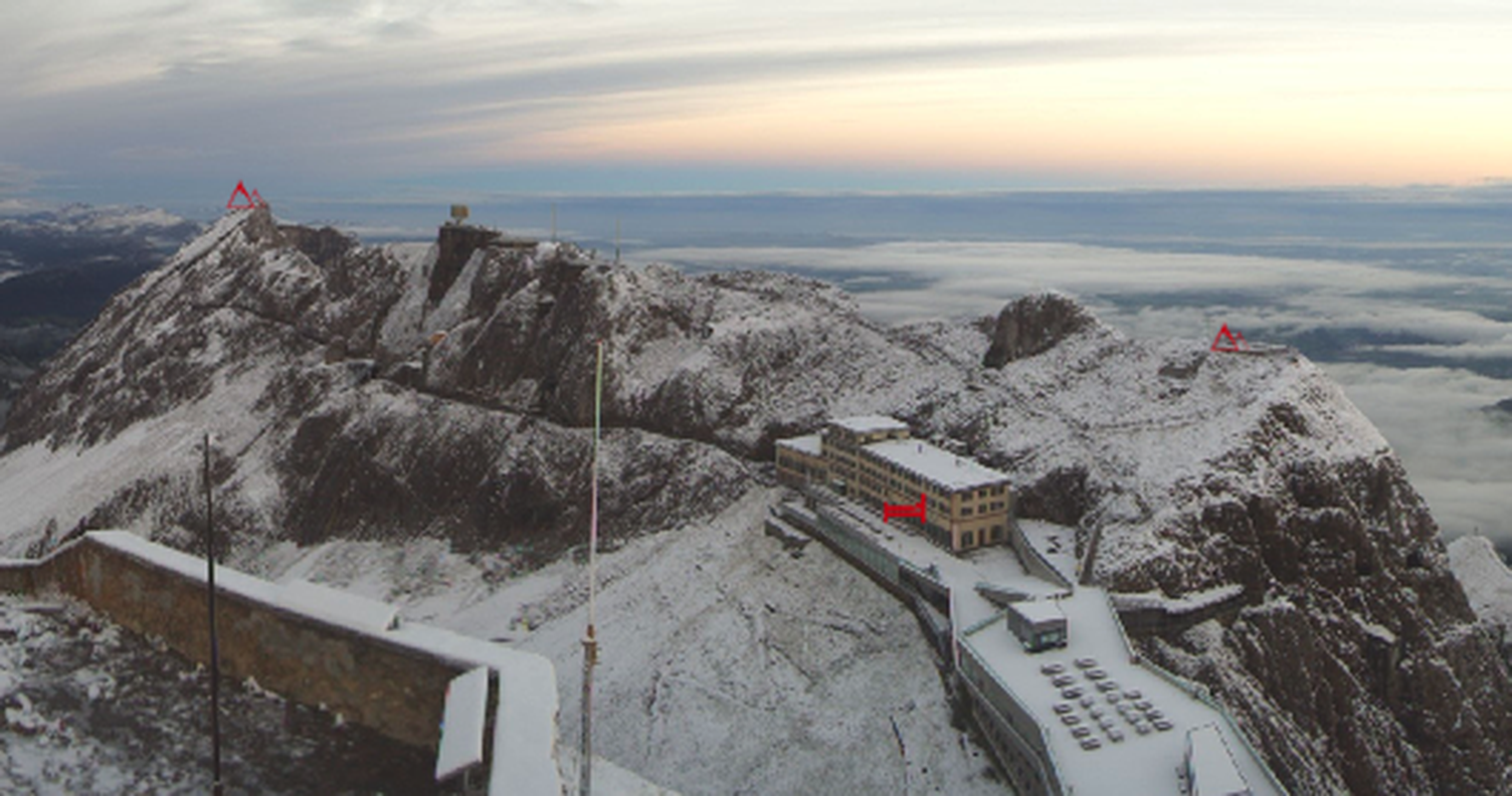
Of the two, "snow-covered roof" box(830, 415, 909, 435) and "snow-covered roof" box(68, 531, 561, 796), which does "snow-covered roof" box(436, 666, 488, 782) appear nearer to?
"snow-covered roof" box(68, 531, 561, 796)

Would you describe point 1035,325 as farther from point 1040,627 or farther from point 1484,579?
point 1484,579

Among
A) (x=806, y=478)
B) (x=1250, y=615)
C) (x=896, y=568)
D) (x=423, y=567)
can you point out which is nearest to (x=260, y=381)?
(x=423, y=567)

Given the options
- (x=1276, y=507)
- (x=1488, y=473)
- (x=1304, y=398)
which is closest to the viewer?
(x=1276, y=507)

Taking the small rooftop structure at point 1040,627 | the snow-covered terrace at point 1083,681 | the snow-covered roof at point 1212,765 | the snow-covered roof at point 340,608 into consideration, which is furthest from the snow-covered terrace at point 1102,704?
the snow-covered roof at point 340,608

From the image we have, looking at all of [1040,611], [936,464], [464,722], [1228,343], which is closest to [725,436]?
[936,464]

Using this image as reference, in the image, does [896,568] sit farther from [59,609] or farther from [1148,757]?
[59,609]

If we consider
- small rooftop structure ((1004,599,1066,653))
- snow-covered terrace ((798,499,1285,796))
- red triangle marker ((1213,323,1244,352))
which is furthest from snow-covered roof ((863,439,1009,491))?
red triangle marker ((1213,323,1244,352))

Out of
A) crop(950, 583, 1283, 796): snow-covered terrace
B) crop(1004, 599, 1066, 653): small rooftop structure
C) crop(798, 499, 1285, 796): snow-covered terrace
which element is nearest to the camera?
crop(950, 583, 1283, 796): snow-covered terrace
